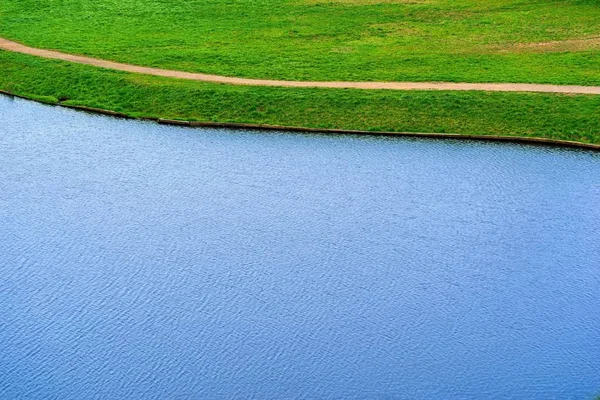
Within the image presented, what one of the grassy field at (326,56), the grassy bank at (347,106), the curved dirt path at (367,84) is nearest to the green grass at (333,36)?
the grassy field at (326,56)

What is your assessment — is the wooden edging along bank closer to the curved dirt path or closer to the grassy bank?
the grassy bank

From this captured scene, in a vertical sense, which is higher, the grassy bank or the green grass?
the green grass

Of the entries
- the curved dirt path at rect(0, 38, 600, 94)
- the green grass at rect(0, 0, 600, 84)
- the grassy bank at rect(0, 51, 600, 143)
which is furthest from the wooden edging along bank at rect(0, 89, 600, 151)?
the green grass at rect(0, 0, 600, 84)

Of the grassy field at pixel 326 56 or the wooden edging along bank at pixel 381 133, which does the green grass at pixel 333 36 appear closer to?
the grassy field at pixel 326 56

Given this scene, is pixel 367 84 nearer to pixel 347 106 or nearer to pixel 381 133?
pixel 347 106

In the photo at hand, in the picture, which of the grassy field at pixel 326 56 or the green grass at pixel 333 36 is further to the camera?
the green grass at pixel 333 36

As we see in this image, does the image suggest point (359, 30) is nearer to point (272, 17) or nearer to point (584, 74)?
point (272, 17)

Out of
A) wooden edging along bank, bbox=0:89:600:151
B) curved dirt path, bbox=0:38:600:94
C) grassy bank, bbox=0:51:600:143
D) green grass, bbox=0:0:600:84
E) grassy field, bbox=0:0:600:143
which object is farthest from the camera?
green grass, bbox=0:0:600:84
